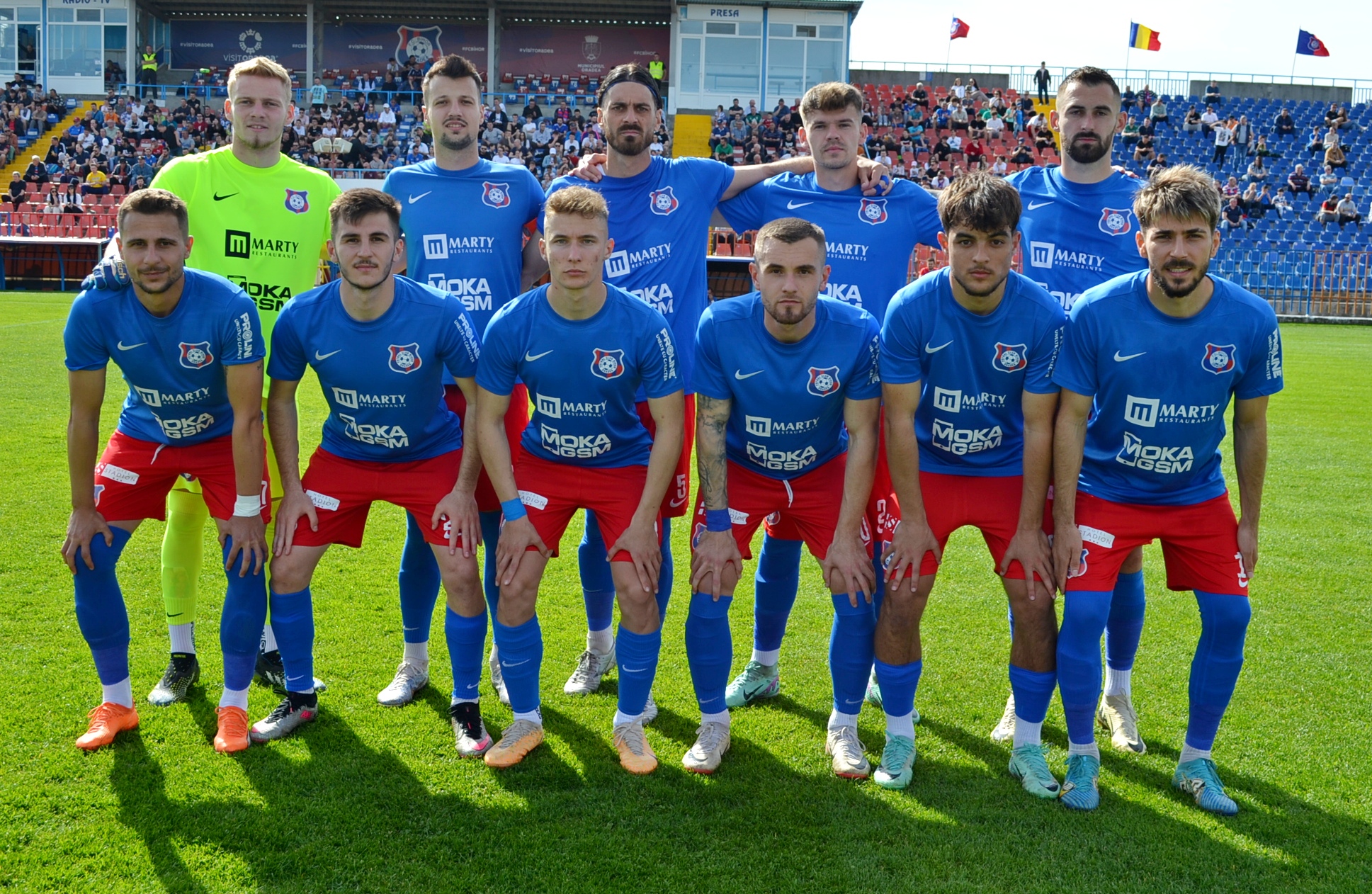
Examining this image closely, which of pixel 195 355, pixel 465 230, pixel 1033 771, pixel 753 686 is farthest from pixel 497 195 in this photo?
pixel 1033 771

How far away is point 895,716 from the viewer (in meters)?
4.27

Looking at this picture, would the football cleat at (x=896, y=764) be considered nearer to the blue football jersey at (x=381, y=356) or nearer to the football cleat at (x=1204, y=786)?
the football cleat at (x=1204, y=786)

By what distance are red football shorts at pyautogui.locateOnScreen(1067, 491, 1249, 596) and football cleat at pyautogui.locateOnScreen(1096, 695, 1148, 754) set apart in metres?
0.85

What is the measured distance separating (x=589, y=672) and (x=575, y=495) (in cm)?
115

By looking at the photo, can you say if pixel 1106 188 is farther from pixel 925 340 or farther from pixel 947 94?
pixel 947 94

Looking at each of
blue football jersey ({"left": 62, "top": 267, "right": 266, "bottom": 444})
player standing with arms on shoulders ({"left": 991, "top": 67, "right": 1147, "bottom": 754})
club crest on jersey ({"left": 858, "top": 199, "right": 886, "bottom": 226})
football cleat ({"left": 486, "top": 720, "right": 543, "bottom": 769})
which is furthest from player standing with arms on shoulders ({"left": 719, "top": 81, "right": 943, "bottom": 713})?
blue football jersey ({"left": 62, "top": 267, "right": 266, "bottom": 444})

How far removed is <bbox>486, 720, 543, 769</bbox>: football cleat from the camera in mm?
4180

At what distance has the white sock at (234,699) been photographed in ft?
14.3

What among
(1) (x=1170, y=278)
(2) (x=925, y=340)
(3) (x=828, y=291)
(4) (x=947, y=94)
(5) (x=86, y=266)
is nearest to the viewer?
(1) (x=1170, y=278)

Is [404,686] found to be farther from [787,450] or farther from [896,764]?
[896,764]

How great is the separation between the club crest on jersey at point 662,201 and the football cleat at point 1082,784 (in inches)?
120

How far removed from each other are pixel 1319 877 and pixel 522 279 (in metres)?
4.14

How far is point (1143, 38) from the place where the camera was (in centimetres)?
A: 3962

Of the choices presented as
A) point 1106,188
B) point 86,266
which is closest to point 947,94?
point 86,266
